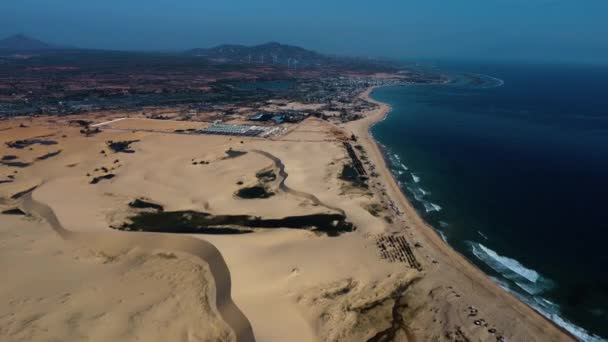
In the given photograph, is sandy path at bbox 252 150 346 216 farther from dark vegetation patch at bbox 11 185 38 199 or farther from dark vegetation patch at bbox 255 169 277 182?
dark vegetation patch at bbox 11 185 38 199

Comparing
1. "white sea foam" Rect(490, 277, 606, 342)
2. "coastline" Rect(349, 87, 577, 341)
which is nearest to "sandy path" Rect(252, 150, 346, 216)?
"coastline" Rect(349, 87, 577, 341)

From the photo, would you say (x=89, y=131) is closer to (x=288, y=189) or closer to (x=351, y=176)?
(x=288, y=189)

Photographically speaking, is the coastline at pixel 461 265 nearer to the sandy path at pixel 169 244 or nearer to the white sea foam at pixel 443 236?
the white sea foam at pixel 443 236

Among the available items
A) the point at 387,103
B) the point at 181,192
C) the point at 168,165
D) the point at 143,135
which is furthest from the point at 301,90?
the point at 181,192

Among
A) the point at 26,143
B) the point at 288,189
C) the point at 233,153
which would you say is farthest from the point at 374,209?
the point at 26,143

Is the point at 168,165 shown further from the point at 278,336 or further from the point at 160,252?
the point at 278,336

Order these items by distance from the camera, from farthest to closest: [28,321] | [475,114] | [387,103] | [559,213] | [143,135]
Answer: [387,103] → [475,114] → [143,135] → [559,213] → [28,321]
